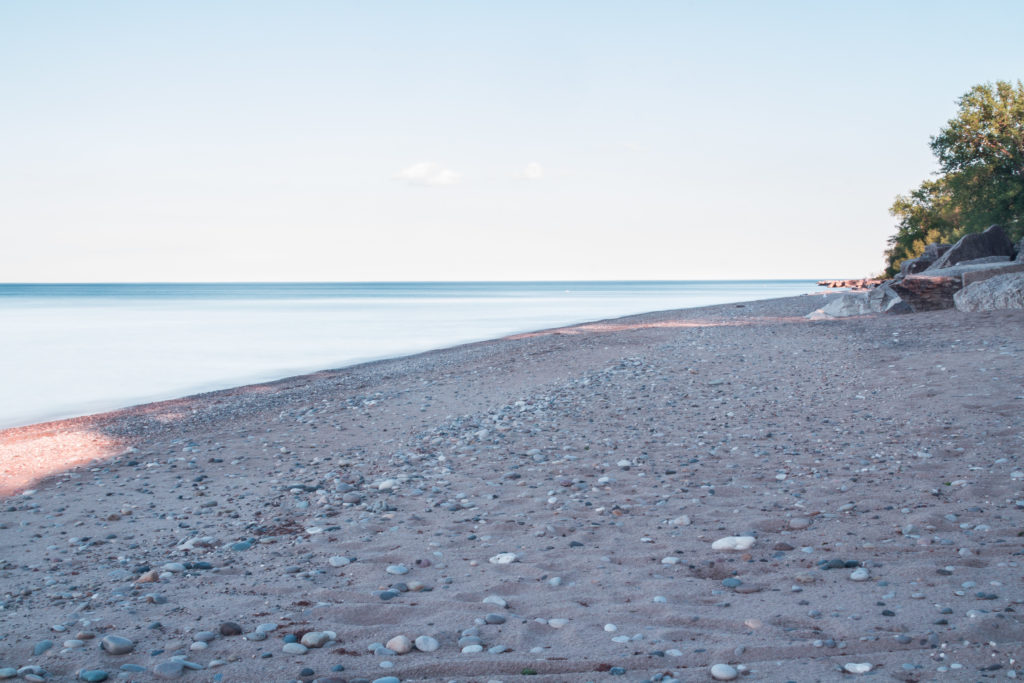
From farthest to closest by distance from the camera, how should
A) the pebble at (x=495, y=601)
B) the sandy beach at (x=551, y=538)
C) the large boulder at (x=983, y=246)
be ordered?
1. the large boulder at (x=983, y=246)
2. the pebble at (x=495, y=601)
3. the sandy beach at (x=551, y=538)

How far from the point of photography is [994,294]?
1675cm

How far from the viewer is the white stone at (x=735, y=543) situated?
507 cm

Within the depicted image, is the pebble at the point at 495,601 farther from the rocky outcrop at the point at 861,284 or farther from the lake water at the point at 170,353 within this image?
the rocky outcrop at the point at 861,284

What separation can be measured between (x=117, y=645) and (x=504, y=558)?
7.98 ft

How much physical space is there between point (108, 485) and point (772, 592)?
7.11m

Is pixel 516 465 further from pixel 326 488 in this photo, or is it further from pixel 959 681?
pixel 959 681

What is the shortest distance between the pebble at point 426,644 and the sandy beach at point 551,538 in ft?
0.04

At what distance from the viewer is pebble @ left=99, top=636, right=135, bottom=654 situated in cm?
394

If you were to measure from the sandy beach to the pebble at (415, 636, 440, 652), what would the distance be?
0.01 meters

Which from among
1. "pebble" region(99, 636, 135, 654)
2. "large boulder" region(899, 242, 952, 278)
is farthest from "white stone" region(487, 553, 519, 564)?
"large boulder" region(899, 242, 952, 278)

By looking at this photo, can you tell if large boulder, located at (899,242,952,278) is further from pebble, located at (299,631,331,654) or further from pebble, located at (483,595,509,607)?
pebble, located at (299,631,331,654)

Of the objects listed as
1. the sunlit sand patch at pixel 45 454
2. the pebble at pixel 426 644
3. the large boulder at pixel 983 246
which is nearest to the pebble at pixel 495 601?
the pebble at pixel 426 644

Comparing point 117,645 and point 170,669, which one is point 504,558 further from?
point 117,645

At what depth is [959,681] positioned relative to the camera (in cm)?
326
